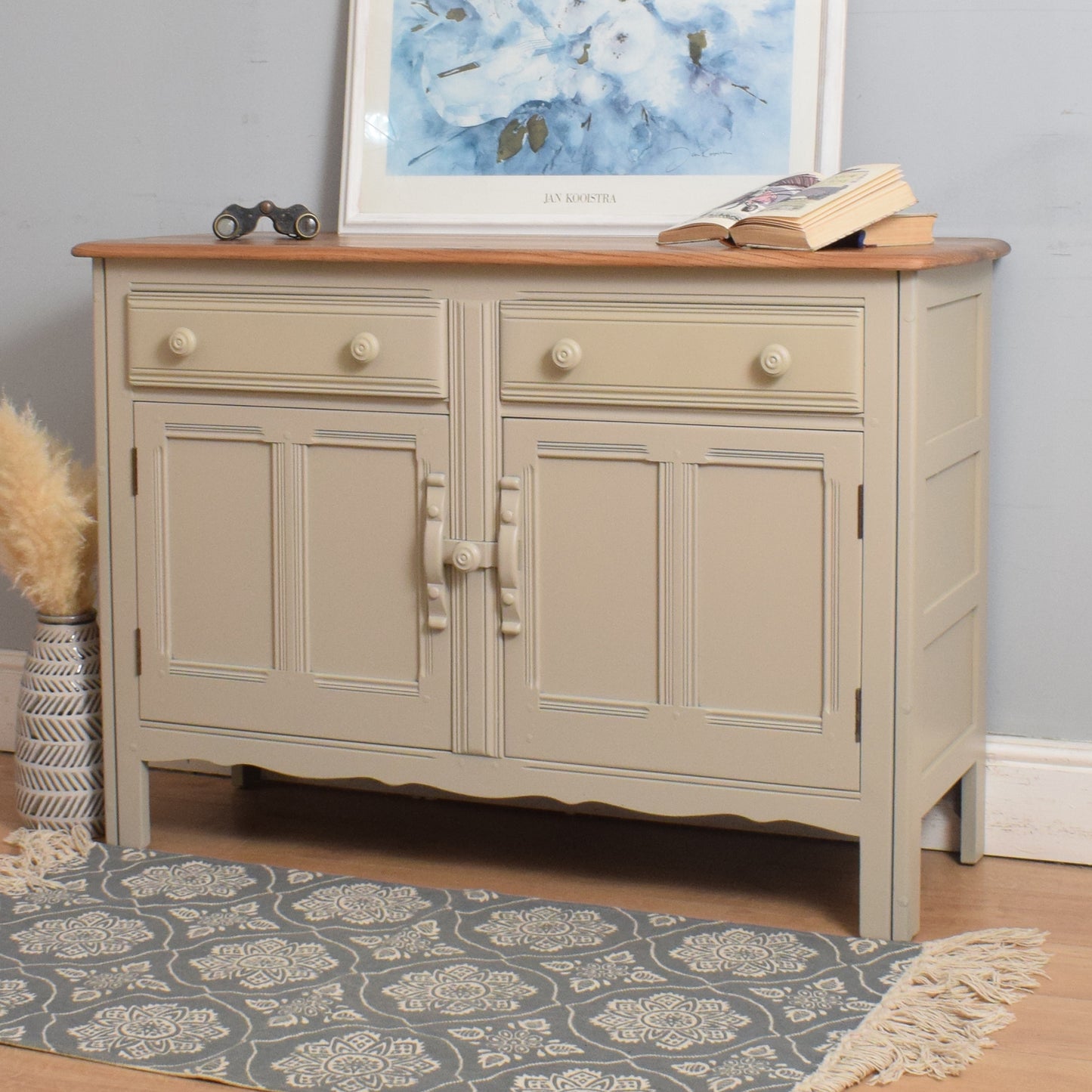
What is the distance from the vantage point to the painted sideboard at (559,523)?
2.00m

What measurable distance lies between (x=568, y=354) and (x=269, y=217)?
0.60 meters

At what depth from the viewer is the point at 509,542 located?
214 cm

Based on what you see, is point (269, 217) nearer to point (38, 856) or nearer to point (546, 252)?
point (546, 252)

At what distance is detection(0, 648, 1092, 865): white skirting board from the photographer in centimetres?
238

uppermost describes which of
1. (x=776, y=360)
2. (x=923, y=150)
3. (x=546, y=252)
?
(x=923, y=150)

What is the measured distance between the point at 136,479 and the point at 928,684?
1193mm

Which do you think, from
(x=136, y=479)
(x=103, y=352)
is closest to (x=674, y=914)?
(x=136, y=479)

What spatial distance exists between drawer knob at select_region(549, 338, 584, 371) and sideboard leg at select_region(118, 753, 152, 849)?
928mm

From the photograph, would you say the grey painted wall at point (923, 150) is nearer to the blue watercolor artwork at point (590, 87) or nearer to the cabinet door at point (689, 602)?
the blue watercolor artwork at point (590, 87)

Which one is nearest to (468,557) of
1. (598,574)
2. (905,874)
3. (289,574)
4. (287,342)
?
(598,574)

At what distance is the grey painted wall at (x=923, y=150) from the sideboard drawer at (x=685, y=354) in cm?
50

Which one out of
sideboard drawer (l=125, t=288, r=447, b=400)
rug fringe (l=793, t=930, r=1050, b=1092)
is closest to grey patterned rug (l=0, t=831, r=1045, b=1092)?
rug fringe (l=793, t=930, r=1050, b=1092)

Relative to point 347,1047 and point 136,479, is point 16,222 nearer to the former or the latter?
point 136,479

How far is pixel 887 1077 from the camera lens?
170 cm
